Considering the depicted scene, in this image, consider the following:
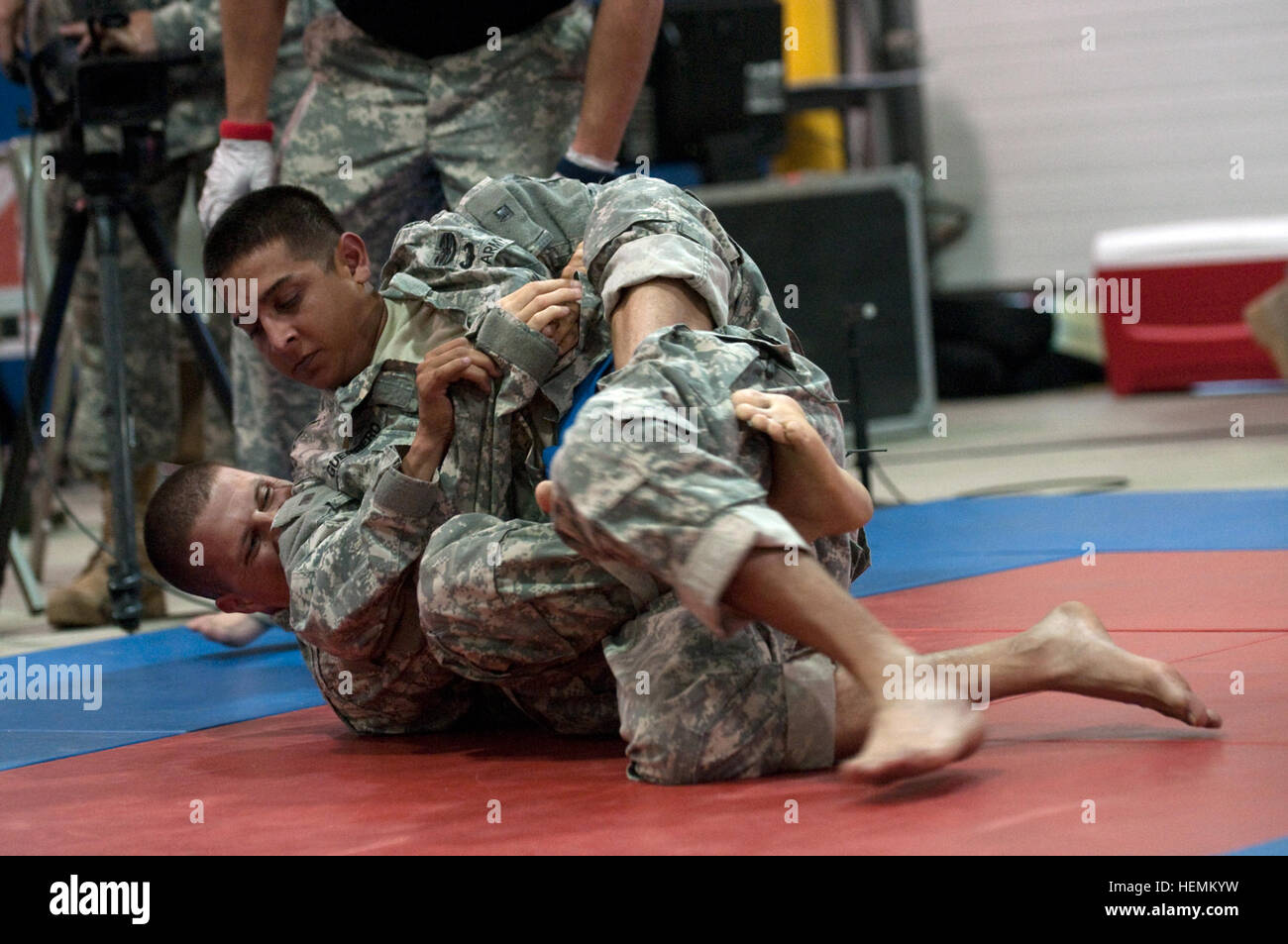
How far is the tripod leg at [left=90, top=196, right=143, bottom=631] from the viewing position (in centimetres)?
348

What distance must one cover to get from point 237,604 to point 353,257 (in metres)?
0.57

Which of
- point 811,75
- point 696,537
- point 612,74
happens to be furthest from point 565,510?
point 811,75

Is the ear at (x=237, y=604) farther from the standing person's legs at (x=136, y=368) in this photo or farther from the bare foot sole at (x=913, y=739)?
the standing person's legs at (x=136, y=368)

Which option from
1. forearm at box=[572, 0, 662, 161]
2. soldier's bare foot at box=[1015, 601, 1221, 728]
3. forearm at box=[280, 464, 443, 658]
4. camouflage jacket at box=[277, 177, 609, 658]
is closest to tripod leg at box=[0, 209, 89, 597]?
forearm at box=[572, 0, 662, 161]

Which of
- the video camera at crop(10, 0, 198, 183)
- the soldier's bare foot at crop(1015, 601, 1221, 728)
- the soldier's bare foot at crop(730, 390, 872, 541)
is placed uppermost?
the video camera at crop(10, 0, 198, 183)

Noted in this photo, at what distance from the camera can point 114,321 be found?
351cm

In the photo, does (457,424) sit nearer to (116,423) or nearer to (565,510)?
(565,510)

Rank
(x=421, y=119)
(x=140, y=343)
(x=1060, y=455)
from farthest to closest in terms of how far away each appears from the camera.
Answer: (x=1060, y=455), (x=140, y=343), (x=421, y=119)

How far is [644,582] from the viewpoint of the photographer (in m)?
2.03

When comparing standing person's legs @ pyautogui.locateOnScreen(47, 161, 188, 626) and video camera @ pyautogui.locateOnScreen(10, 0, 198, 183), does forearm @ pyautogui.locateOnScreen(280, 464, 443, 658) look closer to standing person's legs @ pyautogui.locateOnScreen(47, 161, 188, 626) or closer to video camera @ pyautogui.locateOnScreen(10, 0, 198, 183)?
video camera @ pyautogui.locateOnScreen(10, 0, 198, 183)

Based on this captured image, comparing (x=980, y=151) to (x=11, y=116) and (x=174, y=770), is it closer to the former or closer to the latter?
(x=11, y=116)

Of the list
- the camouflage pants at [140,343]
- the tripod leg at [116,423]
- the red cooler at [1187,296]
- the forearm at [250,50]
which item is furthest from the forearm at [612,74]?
the red cooler at [1187,296]

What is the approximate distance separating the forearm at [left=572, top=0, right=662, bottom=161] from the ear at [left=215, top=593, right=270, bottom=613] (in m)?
0.99
